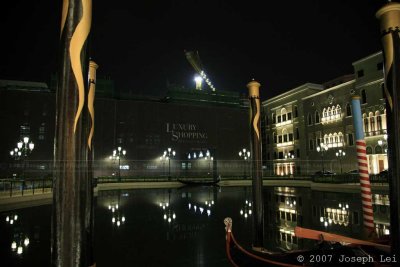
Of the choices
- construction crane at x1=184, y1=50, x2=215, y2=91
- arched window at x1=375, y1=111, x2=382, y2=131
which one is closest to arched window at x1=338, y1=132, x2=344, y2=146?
arched window at x1=375, y1=111, x2=382, y2=131

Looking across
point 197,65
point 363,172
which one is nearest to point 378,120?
point 363,172

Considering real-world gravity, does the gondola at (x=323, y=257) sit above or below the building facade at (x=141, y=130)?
below

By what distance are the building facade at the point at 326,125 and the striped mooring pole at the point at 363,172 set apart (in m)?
23.0

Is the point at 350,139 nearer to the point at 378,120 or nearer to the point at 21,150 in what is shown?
the point at 378,120

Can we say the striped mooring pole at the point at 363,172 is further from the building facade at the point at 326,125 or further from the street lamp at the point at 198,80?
the street lamp at the point at 198,80

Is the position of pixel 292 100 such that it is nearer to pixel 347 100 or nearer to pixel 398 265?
pixel 347 100

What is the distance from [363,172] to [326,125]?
36878 millimetres

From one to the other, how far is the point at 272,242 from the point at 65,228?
21.7ft

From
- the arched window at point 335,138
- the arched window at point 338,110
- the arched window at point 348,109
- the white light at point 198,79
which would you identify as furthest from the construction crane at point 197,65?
the arched window at point 348,109

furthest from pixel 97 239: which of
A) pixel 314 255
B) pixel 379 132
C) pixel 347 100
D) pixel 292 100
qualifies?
pixel 292 100

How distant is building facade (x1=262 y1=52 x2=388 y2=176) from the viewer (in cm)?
3238

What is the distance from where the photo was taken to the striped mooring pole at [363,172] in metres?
5.71

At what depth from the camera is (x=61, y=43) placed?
8.91 ft

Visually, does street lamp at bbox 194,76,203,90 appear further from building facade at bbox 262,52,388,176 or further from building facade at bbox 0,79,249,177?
building facade at bbox 262,52,388,176
